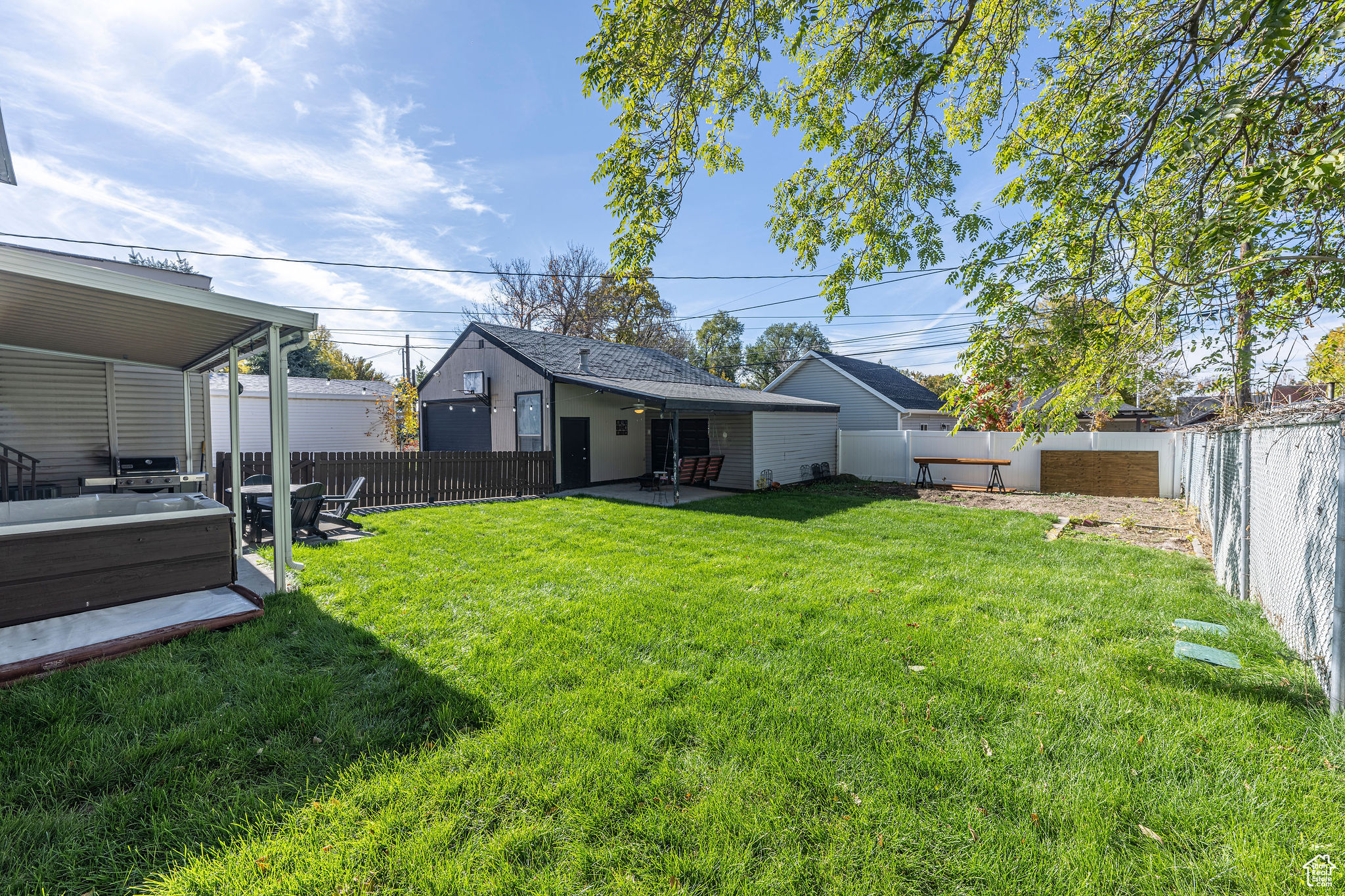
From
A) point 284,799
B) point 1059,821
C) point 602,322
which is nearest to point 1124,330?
point 1059,821

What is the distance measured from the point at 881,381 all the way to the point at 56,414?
2153 cm

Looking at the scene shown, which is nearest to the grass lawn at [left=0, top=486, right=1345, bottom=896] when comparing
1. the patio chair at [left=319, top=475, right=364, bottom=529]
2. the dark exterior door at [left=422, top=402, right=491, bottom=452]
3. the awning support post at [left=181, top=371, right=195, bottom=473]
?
the patio chair at [left=319, top=475, right=364, bottom=529]

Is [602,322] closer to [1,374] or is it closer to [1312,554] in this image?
[1,374]

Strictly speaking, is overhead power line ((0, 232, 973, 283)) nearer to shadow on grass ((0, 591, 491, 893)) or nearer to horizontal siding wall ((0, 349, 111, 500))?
horizontal siding wall ((0, 349, 111, 500))

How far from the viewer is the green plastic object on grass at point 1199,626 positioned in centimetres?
364

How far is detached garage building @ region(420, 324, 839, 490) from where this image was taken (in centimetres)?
1234

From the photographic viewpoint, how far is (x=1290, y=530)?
3215 mm

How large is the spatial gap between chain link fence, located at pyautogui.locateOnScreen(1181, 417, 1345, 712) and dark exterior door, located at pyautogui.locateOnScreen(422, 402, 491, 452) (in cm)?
1385

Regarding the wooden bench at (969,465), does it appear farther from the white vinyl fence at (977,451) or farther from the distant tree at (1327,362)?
the distant tree at (1327,362)

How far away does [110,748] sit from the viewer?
2322mm

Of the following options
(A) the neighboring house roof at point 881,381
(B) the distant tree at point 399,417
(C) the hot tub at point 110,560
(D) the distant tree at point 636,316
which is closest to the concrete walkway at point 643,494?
(C) the hot tub at point 110,560

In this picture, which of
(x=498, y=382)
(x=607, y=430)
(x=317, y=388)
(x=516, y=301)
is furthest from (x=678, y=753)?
(x=516, y=301)

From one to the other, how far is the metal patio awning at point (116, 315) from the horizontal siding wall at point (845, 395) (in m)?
17.9

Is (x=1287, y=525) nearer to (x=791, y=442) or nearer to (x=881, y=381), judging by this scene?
(x=791, y=442)
